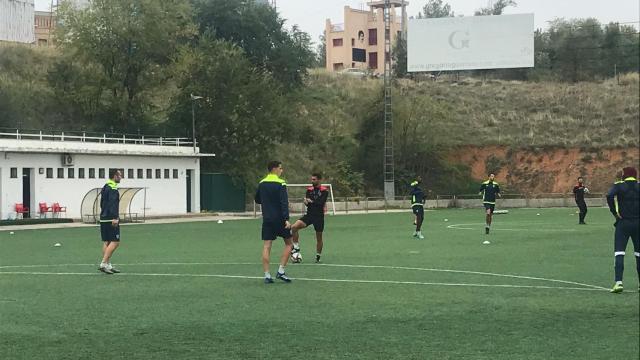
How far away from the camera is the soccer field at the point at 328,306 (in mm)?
10273

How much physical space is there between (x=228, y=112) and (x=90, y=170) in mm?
13628

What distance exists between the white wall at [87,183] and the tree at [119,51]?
31.2 ft

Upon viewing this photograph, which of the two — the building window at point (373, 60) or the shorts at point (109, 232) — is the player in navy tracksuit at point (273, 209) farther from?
the building window at point (373, 60)

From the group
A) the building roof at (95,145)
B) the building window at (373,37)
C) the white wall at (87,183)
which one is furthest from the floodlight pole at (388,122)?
the building window at (373,37)

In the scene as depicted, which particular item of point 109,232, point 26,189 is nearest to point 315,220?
point 109,232

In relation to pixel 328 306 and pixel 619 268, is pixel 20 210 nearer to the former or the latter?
pixel 328 306

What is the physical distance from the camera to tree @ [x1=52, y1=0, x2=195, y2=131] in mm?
67875

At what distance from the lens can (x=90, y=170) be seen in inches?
2121

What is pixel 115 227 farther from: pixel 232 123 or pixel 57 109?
pixel 57 109

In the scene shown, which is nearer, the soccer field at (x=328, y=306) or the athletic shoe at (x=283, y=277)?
the soccer field at (x=328, y=306)

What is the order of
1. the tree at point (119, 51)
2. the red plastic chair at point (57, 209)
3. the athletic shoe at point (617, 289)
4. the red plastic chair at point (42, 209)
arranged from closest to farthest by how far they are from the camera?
the athletic shoe at point (617, 289)
the red plastic chair at point (42, 209)
the red plastic chair at point (57, 209)
the tree at point (119, 51)

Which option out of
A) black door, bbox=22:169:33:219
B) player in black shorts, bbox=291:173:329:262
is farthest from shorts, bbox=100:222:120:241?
black door, bbox=22:169:33:219

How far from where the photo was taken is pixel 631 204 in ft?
50.7

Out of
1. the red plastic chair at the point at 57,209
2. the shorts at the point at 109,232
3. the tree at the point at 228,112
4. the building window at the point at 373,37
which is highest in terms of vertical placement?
the building window at the point at 373,37
